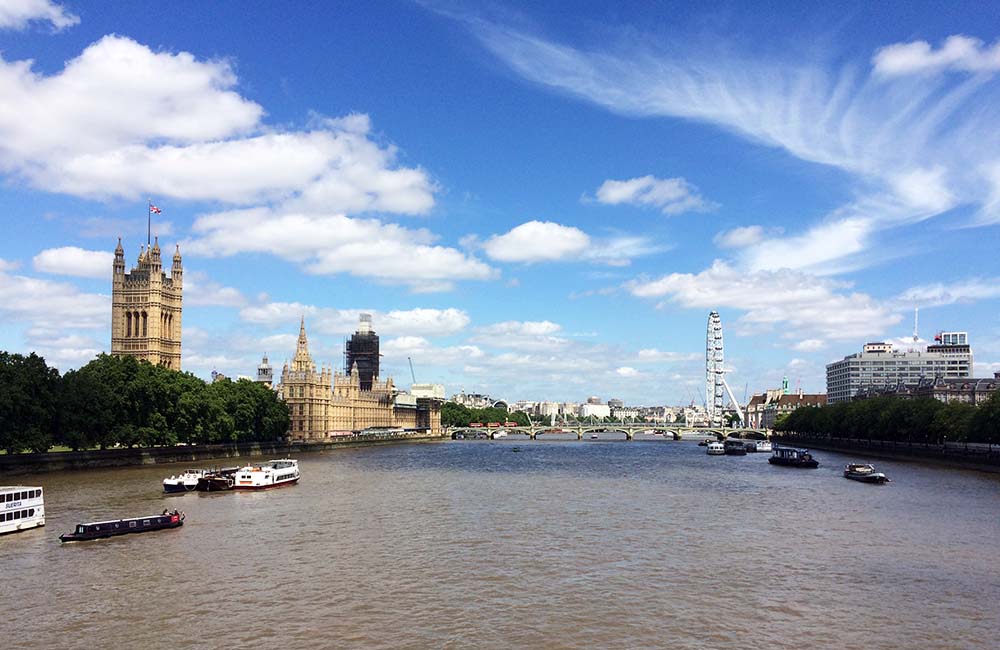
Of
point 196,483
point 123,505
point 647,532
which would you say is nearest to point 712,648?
point 647,532

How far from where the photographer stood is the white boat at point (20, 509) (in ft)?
184

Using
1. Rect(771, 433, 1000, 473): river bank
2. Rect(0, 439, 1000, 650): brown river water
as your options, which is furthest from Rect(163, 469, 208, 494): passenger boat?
Rect(771, 433, 1000, 473): river bank

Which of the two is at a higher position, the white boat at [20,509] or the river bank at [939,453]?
the white boat at [20,509]

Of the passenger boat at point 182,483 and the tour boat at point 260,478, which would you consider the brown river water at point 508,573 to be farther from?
the tour boat at point 260,478

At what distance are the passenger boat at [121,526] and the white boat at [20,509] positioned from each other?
15.2 ft

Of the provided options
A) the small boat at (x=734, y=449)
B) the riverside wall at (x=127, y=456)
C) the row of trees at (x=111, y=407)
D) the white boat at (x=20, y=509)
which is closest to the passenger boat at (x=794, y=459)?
the small boat at (x=734, y=449)

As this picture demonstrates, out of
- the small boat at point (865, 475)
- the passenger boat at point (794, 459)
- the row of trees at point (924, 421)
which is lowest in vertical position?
the passenger boat at point (794, 459)

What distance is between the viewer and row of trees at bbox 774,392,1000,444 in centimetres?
12162

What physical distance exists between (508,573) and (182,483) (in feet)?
163

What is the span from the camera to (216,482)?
291 ft

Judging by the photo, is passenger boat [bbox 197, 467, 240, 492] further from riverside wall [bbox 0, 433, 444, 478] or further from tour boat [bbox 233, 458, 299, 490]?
riverside wall [bbox 0, 433, 444, 478]

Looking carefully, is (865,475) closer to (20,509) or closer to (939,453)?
(939,453)

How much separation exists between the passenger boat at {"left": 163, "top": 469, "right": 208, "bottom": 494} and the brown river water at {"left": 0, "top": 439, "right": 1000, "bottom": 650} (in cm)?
228

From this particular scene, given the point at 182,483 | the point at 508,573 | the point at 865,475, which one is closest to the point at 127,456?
the point at 182,483
